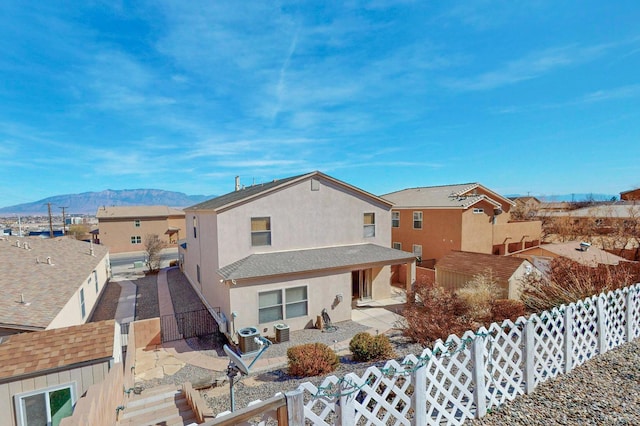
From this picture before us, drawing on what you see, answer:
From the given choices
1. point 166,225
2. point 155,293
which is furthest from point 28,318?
point 166,225

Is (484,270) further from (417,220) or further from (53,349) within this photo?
(53,349)

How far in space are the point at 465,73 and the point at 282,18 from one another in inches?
393

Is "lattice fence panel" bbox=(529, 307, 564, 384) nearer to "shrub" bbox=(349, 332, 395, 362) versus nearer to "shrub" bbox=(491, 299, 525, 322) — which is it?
"shrub" bbox=(491, 299, 525, 322)

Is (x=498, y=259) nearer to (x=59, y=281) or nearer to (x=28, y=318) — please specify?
(x=28, y=318)

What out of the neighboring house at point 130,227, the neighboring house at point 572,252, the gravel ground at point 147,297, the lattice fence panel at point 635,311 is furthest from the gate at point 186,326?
the neighboring house at point 130,227

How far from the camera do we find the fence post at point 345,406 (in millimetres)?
3727

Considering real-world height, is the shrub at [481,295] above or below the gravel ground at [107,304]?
above

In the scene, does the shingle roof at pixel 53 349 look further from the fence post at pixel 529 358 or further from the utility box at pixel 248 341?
the fence post at pixel 529 358

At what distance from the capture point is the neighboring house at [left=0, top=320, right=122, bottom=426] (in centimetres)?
668

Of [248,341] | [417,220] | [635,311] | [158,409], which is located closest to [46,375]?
[158,409]

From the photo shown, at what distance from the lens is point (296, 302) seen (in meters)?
13.6

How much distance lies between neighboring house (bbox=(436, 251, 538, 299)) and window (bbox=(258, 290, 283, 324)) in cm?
902

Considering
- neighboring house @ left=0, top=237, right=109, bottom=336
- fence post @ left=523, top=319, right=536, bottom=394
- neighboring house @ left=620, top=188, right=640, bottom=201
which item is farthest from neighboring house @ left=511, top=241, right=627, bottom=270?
neighboring house @ left=620, top=188, right=640, bottom=201

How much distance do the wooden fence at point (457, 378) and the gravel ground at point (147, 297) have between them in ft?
43.5
